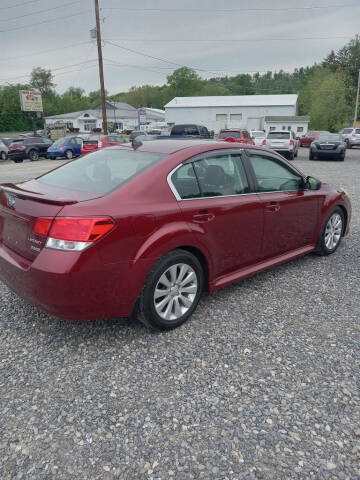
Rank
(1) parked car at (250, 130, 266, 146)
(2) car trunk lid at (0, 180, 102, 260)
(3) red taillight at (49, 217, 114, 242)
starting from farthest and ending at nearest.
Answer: (1) parked car at (250, 130, 266, 146)
(2) car trunk lid at (0, 180, 102, 260)
(3) red taillight at (49, 217, 114, 242)

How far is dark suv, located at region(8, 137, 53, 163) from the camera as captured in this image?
24.4 m

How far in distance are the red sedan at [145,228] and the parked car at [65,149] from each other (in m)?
21.6

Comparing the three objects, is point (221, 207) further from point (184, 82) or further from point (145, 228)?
point (184, 82)

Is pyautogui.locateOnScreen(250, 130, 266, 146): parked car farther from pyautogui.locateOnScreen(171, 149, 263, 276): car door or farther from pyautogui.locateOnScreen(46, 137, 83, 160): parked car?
pyautogui.locateOnScreen(171, 149, 263, 276): car door

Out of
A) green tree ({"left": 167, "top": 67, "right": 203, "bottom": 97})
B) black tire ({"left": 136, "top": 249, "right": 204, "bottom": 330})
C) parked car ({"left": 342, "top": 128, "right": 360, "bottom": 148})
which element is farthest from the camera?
green tree ({"left": 167, "top": 67, "right": 203, "bottom": 97})

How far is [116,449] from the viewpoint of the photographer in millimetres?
2164

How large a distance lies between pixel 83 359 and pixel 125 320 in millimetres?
653

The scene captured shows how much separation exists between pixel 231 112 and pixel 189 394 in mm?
62572

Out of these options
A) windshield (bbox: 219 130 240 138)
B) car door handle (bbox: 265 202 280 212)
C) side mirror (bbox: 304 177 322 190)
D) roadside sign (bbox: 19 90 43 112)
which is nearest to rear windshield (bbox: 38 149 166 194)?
car door handle (bbox: 265 202 280 212)

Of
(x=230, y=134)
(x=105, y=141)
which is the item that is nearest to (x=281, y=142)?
(x=230, y=134)

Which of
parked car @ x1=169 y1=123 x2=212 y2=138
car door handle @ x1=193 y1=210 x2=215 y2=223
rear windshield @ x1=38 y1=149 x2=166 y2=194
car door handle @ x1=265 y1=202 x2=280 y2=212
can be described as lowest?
car door handle @ x1=265 y1=202 x2=280 y2=212

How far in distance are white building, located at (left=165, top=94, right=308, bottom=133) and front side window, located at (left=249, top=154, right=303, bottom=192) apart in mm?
57973

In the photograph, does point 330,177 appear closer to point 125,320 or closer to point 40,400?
point 125,320

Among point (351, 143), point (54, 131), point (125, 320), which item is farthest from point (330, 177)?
point (54, 131)
